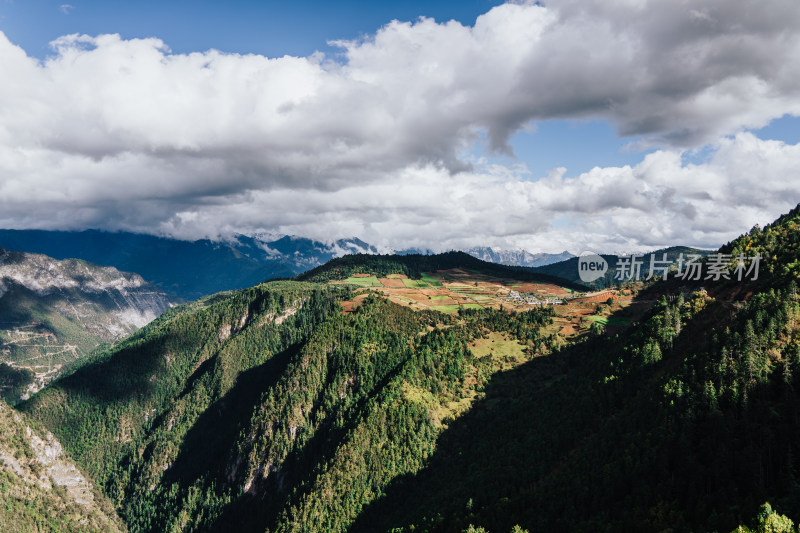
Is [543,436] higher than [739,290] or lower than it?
lower

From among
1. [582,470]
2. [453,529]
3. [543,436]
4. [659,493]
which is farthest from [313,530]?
[659,493]

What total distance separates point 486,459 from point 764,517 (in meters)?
114

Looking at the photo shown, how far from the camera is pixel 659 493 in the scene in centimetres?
9444

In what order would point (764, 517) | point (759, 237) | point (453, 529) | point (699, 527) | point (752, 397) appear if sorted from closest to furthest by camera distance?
point (764, 517) < point (699, 527) < point (752, 397) < point (453, 529) < point (759, 237)

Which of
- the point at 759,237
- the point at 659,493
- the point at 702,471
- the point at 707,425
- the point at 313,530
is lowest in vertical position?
the point at 313,530

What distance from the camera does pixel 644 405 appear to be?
123188 mm

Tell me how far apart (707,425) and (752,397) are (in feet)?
39.6

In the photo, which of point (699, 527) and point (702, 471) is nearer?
point (699, 527)

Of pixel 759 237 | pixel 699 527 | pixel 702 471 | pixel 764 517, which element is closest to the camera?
pixel 764 517

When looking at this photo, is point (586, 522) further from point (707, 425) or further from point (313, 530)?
point (313, 530)

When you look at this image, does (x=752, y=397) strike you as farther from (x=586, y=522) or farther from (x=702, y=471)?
(x=586, y=522)

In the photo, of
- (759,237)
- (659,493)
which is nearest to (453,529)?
(659,493)

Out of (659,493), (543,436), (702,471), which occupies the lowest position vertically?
(543,436)

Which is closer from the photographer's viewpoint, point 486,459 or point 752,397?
point 752,397
